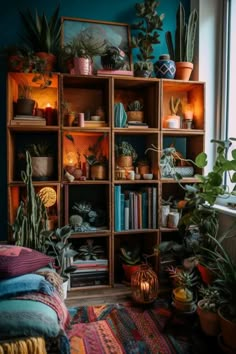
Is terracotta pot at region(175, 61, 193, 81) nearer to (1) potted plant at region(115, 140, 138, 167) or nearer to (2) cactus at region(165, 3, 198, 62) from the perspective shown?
(2) cactus at region(165, 3, 198, 62)

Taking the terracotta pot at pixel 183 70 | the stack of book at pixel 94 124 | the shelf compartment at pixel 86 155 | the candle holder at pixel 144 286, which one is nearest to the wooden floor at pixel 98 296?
the candle holder at pixel 144 286

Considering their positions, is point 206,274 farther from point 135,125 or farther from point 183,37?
point 183,37

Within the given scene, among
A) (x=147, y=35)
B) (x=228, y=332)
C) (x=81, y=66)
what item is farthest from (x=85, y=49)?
(x=228, y=332)

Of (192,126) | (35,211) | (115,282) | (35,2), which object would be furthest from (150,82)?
(115,282)

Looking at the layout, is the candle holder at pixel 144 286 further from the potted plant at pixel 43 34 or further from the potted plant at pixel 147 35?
the potted plant at pixel 43 34

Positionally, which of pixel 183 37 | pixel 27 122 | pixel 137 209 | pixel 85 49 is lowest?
pixel 137 209

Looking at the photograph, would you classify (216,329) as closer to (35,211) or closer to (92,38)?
(35,211)

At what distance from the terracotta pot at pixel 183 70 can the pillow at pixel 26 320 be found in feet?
6.66

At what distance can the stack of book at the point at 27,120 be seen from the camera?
6.98 ft

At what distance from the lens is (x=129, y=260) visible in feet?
7.93

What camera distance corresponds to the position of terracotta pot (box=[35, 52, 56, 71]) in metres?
2.17

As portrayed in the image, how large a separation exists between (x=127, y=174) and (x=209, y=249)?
86 cm

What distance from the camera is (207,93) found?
2.58 metres

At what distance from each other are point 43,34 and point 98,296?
2.05 meters
